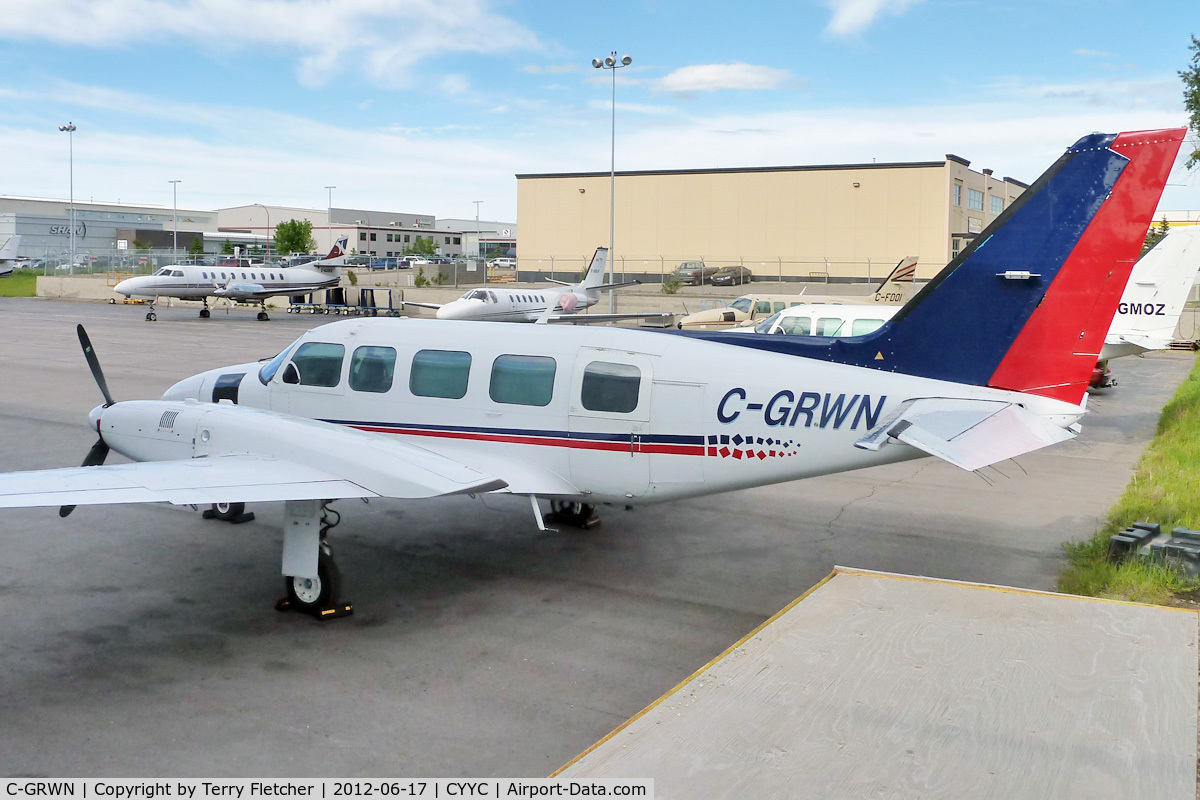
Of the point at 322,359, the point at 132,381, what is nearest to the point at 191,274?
the point at 132,381

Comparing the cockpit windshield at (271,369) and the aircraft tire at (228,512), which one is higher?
the cockpit windshield at (271,369)

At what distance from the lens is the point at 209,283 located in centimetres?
4809

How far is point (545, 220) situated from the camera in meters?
72.4

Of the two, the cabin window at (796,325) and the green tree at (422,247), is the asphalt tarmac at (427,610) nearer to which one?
the cabin window at (796,325)

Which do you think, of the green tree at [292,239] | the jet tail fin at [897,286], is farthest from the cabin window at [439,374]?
the green tree at [292,239]

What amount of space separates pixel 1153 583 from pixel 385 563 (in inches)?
302

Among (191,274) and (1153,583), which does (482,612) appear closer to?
(1153,583)

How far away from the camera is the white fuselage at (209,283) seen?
47031mm

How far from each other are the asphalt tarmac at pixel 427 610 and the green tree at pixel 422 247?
394ft

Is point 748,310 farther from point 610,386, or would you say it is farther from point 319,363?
point 610,386


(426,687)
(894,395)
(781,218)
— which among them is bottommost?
(426,687)

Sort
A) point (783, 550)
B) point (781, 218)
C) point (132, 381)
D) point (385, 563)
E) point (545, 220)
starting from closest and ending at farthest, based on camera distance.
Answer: point (385, 563) < point (783, 550) < point (132, 381) < point (781, 218) < point (545, 220)

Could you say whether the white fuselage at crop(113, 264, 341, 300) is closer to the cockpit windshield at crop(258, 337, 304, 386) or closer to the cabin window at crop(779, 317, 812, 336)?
the cabin window at crop(779, 317, 812, 336)

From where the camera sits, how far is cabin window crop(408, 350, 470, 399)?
9656 millimetres
